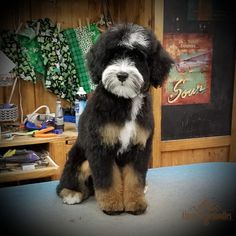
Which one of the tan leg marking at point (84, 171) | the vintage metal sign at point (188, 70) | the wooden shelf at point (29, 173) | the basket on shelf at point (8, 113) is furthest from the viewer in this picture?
the basket on shelf at point (8, 113)

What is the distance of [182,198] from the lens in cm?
144

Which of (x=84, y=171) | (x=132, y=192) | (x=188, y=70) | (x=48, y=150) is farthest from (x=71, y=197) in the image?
(x=188, y=70)

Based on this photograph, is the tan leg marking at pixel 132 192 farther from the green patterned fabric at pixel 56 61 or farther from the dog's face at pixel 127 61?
the green patterned fabric at pixel 56 61

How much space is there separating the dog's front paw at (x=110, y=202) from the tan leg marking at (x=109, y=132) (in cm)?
19

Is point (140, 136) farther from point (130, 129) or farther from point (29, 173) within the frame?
point (29, 173)

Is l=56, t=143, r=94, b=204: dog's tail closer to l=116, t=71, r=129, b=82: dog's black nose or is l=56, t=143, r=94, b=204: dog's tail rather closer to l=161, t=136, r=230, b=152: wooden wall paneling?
l=116, t=71, r=129, b=82: dog's black nose

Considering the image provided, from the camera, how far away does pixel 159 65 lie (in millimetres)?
1190

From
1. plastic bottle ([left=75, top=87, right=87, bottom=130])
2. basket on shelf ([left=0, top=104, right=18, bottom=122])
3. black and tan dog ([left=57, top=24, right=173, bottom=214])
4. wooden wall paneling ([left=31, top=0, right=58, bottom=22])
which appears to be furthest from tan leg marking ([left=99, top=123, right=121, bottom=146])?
wooden wall paneling ([left=31, top=0, right=58, bottom=22])

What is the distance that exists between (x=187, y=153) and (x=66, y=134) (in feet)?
2.71

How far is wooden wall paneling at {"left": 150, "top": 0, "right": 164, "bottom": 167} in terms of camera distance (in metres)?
2.08

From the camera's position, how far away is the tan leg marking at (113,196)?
4.13 feet

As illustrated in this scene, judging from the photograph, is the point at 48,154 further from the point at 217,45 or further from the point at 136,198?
the point at 217,45

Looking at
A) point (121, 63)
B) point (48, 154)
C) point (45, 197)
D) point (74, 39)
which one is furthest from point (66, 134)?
point (121, 63)
